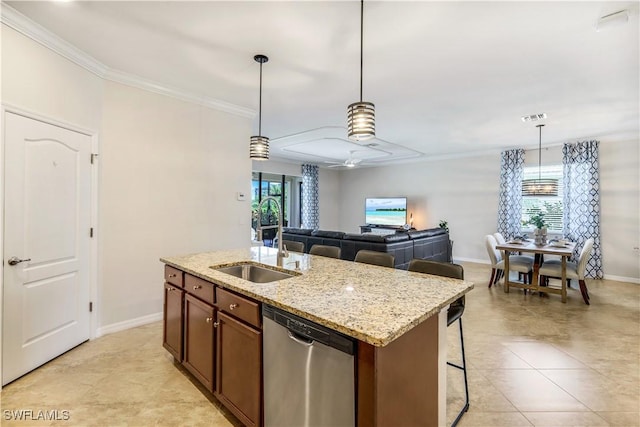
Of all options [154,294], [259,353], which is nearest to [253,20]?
[259,353]

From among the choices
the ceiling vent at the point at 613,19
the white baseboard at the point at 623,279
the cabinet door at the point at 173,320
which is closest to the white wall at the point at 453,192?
the white baseboard at the point at 623,279

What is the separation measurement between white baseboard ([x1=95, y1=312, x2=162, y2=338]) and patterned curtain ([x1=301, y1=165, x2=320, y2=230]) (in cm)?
560

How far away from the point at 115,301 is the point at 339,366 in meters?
2.94

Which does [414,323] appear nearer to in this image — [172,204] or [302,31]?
[302,31]

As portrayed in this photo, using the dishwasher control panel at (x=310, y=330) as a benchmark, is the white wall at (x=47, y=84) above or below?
above

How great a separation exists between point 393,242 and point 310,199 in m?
4.57

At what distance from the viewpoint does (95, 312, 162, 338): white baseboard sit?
3.08m

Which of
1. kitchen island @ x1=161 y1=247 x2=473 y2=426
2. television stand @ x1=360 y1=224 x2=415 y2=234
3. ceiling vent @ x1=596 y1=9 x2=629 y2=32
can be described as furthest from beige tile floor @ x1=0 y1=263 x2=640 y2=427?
television stand @ x1=360 y1=224 x2=415 y2=234

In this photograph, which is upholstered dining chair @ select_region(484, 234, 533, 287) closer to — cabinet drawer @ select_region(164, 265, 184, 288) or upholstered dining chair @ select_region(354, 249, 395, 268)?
upholstered dining chair @ select_region(354, 249, 395, 268)

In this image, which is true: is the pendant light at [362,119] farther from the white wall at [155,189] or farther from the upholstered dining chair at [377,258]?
the white wall at [155,189]

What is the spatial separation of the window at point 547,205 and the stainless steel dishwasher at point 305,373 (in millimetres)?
6820

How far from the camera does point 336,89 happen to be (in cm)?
349

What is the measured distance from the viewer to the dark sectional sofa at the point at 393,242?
15.2ft

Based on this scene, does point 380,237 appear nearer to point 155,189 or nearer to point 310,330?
point 155,189
